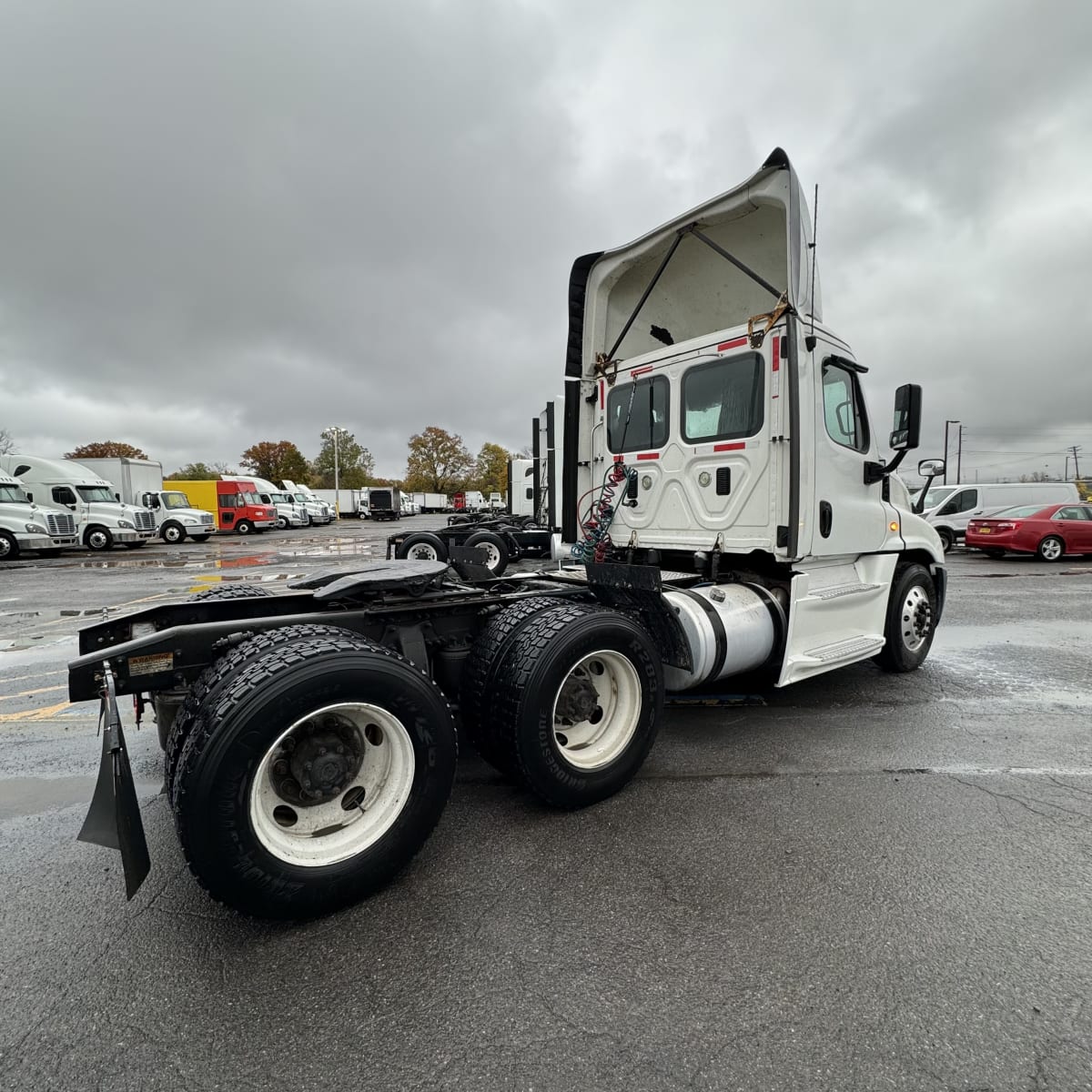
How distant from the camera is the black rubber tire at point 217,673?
7.34ft

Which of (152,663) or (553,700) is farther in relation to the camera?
(553,700)

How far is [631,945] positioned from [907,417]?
413 centimetres

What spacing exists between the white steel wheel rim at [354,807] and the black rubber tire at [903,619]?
4411 millimetres

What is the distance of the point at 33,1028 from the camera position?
72.6 inches

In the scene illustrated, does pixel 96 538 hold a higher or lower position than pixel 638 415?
lower

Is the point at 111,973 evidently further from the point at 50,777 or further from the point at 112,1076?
the point at 50,777

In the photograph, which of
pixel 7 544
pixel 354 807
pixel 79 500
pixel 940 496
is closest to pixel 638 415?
pixel 354 807

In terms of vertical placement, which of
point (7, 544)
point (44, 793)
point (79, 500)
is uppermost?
point (79, 500)

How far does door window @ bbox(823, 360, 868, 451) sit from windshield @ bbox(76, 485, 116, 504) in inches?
1049

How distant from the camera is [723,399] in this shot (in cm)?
450

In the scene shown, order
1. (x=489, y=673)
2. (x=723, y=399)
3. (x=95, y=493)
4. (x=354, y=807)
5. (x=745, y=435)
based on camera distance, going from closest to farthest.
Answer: (x=354, y=807) < (x=489, y=673) < (x=745, y=435) < (x=723, y=399) < (x=95, y=493)

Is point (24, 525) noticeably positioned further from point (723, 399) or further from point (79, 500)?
point (723, 399)

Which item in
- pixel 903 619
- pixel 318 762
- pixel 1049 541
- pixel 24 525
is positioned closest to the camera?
pixel 318 762

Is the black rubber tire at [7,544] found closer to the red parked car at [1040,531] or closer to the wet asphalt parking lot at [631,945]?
the wet asphalt parking lot at [631,945]
